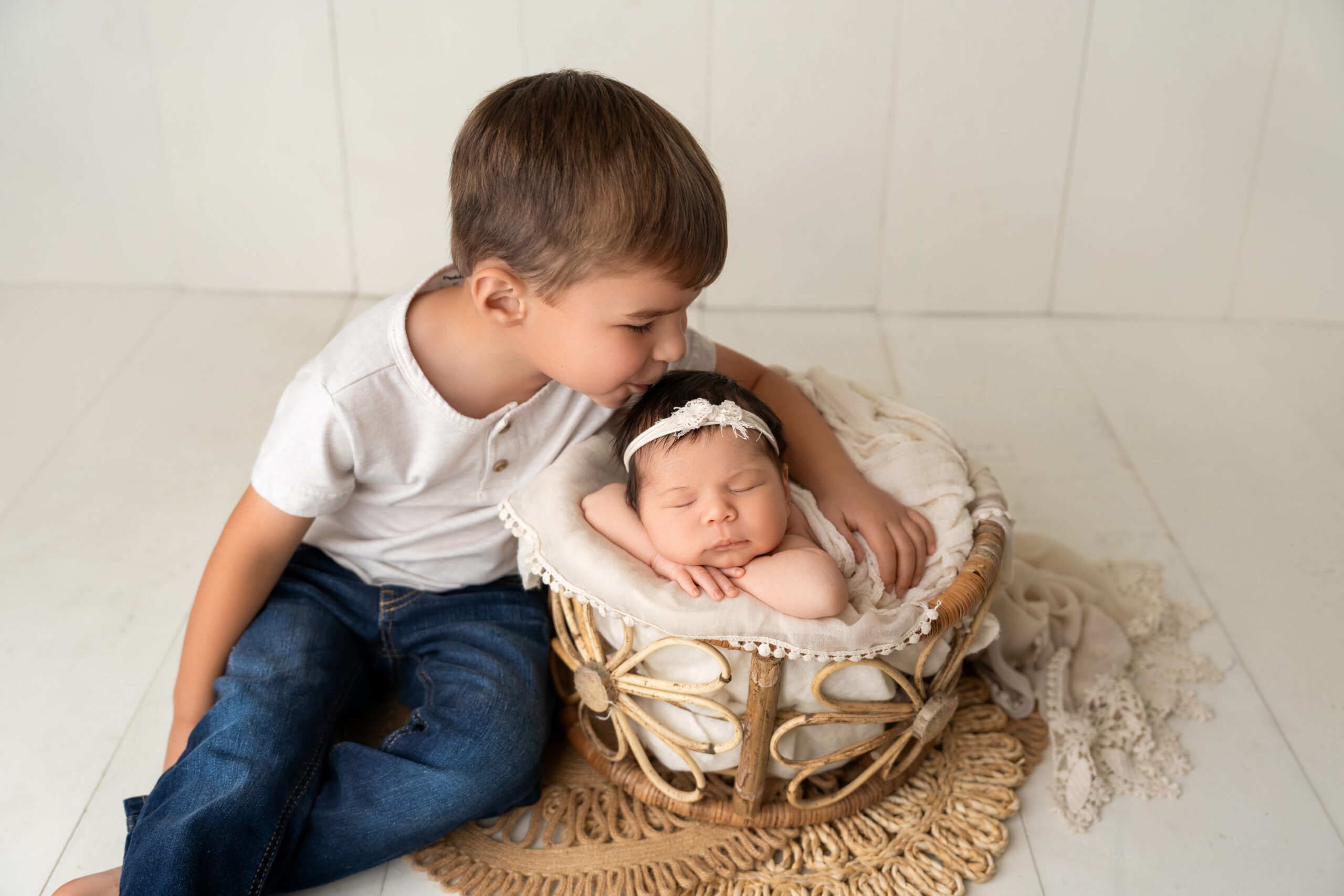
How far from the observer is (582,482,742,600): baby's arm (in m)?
0.98

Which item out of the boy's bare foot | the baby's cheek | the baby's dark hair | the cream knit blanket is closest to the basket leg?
the baby's cheek

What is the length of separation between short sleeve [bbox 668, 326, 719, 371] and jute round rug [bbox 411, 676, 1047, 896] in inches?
17.9

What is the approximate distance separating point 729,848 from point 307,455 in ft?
1.82

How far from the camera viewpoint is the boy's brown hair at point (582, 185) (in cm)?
90

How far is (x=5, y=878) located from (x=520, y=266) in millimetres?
752

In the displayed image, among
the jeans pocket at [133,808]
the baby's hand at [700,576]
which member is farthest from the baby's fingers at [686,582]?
the jeans pocket at [133,808]

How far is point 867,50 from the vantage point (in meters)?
1.96

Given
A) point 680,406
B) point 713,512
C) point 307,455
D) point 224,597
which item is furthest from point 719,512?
point 224,597

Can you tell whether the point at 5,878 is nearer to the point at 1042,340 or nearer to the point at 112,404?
the point at 112,404

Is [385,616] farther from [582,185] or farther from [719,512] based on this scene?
[582,185]

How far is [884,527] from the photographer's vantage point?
43.9 inches

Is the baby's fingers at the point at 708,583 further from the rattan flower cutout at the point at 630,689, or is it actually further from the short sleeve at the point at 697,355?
the short sleeve at the point at 697,355

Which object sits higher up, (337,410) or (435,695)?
(337,410)

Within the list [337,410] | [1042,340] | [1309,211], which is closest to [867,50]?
[1042,340]
